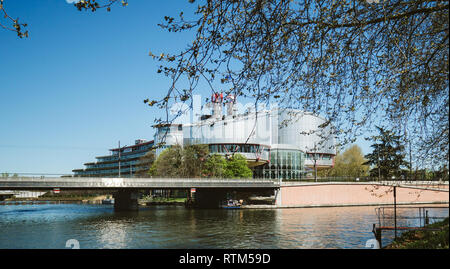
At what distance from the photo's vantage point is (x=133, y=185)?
1913 inches

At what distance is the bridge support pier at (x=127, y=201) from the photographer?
58.0m

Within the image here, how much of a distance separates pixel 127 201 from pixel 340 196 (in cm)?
3373

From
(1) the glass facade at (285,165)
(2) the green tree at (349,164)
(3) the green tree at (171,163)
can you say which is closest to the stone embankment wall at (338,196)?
(3) the green tree at (171,163)

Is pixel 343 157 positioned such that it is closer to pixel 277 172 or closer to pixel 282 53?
pixel 277 172

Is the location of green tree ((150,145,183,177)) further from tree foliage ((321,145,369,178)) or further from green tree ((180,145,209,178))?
tree foliage ((321,145,369,178))

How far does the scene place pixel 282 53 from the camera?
852cm

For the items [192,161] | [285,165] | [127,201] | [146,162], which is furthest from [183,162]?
[285,165]

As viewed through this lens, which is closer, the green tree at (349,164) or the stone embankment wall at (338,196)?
the stone embankment wall at (338,196)

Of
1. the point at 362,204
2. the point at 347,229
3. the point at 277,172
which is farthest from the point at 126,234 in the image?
the point at 277,172

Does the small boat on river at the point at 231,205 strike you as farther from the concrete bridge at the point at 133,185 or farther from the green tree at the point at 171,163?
the green tree at the point at 171,163

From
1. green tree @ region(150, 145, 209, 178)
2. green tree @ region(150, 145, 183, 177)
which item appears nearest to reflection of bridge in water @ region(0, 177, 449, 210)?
green tree @ region(150, 145, 209, 178)

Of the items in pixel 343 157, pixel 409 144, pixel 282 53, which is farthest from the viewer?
pixel 343 157
